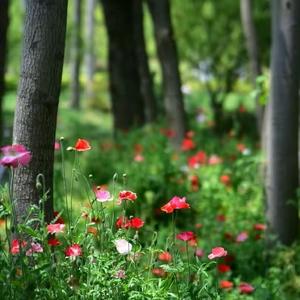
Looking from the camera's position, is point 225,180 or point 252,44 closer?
point 225,180

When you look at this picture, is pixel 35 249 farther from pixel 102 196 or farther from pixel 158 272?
pixel 158 272

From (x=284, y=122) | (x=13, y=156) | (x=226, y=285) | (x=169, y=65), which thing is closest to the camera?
(x=13, y=156)

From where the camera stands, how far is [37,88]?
9.18 feet

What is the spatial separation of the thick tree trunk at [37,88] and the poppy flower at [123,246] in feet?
1.37

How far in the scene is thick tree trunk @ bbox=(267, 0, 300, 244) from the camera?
15.2 ft

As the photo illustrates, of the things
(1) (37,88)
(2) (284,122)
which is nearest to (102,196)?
(1) (37,88)

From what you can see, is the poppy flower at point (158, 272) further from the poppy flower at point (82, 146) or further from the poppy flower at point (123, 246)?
the poppy flower at point (82, 146)

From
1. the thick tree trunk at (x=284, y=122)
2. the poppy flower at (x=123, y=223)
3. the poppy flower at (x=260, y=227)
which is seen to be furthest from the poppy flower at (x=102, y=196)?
the poppy flower at (x=260, y=227)

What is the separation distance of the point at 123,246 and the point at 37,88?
0.77 m

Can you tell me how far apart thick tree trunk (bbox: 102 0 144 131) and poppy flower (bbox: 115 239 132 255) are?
7843mm

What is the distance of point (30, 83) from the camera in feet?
9.18

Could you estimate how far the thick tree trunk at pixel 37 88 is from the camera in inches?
109

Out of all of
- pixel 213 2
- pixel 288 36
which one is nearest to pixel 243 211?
pixel 288 36

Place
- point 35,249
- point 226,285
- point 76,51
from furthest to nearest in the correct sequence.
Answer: point 76,51 → point 226,285 → point 35,249
